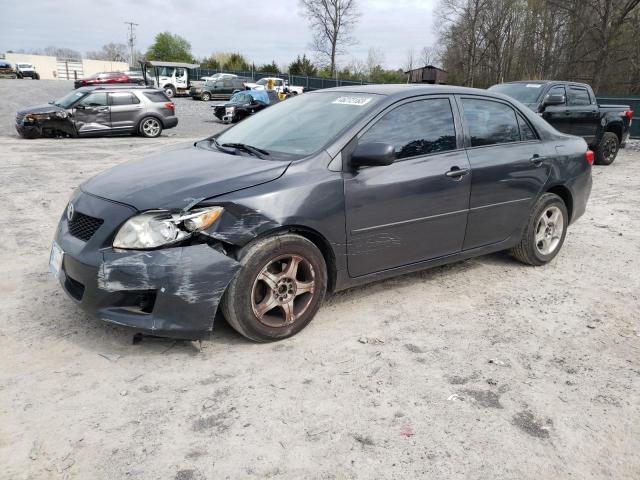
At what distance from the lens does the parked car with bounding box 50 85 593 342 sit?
299 centimetres

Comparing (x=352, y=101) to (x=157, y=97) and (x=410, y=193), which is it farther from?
(x=157, y=97)

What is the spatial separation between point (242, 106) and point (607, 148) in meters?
13.9

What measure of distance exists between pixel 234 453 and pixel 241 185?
1539 mm

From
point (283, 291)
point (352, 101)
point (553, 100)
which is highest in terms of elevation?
point (553, 100)

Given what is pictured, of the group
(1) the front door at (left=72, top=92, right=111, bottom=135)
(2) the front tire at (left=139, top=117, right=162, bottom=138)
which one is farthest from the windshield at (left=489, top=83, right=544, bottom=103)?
(1) the front door at (left=72, top=92, right=111, bottom=135)

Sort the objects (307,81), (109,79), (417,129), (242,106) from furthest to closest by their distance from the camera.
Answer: (307,81) < (109,79) < (242,106) < (417,129)

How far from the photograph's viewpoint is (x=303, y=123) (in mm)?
3916

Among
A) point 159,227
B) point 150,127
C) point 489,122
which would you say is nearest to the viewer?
point 159,227

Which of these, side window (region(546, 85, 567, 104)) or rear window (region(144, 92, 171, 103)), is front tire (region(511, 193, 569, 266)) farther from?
rear window (region(144, 92, 171, 103))

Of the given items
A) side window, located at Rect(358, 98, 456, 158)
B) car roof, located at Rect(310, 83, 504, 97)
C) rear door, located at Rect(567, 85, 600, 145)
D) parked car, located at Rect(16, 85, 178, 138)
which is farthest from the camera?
parked car, located at Rect(16, 85, 178, 138)

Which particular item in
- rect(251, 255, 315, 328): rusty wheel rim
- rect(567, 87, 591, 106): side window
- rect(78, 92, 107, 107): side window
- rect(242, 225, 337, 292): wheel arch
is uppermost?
rect(567, 87, 591, 106): side window

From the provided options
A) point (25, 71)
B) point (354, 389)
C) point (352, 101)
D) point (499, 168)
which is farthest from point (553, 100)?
point (25, 71)

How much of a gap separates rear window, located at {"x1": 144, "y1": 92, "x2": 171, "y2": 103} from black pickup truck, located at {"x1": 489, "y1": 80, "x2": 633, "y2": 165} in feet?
33.2

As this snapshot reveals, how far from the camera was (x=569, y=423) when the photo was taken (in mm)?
2643
